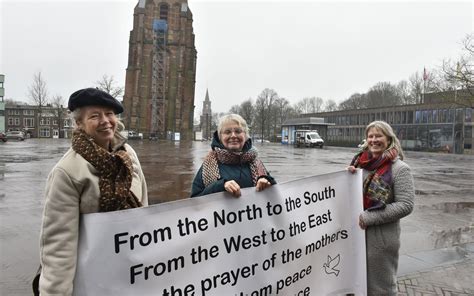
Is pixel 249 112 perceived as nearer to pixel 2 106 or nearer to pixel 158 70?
pixel 158 70

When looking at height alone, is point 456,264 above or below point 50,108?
below

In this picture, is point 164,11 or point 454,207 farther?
point 164,11

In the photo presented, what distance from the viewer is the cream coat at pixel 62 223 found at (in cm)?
179

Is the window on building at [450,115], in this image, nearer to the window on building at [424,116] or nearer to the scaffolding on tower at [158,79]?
the window on building at [424,116]

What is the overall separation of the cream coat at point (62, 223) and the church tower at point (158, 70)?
181 feet

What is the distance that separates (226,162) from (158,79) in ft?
188

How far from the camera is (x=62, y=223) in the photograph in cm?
180

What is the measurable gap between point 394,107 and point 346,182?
69.3 meters

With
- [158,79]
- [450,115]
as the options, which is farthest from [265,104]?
[450,115]

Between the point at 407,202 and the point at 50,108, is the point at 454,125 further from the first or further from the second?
the point at 50,108

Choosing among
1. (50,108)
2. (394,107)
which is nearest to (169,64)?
(50,108)

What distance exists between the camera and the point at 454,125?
46344 millimetres

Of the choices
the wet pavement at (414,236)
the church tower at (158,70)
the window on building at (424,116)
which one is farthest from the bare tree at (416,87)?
the wet pavement at (414,236)

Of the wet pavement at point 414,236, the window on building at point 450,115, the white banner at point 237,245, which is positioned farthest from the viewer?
the window on building at point 450,115
